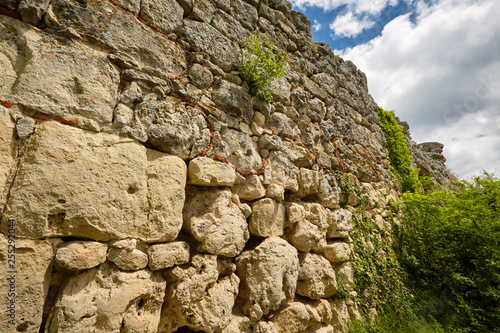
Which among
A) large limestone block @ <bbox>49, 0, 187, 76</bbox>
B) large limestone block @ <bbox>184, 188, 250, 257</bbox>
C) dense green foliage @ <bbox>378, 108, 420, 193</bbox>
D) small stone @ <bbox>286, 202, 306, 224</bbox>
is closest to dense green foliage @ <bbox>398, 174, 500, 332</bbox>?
dense green foliage @ <bbox>378, 108, 420, 193</bbox>

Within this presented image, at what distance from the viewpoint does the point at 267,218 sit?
7.89 feet

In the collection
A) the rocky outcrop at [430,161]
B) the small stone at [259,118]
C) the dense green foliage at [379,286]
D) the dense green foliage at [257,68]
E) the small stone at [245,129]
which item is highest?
the rocky outcrop at [430,161]

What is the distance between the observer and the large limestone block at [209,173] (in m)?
1.94

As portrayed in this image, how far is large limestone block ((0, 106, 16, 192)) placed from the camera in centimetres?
124

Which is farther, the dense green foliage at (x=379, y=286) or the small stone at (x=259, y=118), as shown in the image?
the dense green foliage at (x=379, y=286)

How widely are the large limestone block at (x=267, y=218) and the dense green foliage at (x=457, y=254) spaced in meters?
2.64

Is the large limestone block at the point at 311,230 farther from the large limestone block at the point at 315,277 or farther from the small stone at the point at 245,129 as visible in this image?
the small stone at the point at 245,129

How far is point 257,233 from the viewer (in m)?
2.32

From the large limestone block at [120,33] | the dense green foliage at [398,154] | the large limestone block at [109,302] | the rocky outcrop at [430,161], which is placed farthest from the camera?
the rocky outcrop at [430,161]

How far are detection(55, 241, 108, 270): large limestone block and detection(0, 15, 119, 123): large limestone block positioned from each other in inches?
30.5

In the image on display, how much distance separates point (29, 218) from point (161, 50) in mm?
1503

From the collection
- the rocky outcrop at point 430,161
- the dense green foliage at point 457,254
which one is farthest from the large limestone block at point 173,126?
the rocky outcrop at point 430,161

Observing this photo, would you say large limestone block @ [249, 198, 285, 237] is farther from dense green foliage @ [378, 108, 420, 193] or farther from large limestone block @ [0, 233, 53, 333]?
dense green foliage @ [378, 108, 420, 193]

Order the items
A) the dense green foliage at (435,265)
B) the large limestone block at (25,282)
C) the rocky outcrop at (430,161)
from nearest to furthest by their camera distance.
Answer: the large limestone block at (25,282)
the dense green foliage at (435,265)
the rocky outcrop at (430,161)
